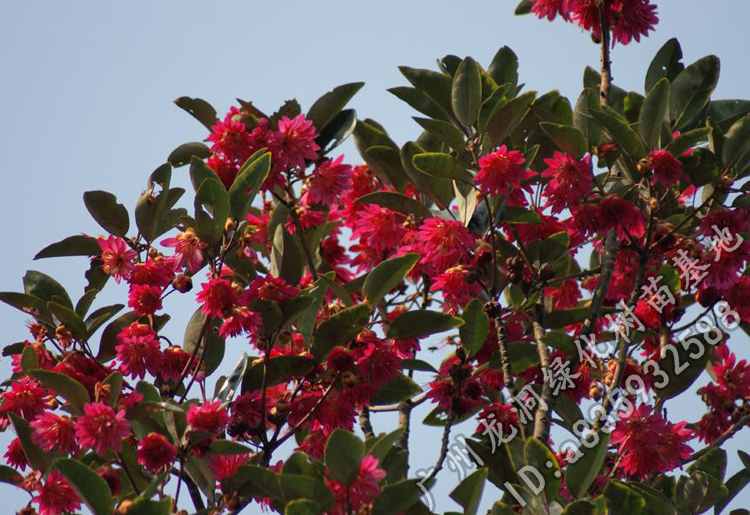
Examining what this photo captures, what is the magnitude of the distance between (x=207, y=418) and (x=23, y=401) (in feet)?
2.09

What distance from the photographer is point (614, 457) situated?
9.54ft

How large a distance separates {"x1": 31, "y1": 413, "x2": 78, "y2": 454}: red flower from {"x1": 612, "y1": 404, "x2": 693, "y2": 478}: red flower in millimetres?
1435

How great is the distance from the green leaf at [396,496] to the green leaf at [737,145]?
4.63ft

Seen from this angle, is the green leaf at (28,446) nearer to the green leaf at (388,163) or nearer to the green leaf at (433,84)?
the green leaf at (388,163)

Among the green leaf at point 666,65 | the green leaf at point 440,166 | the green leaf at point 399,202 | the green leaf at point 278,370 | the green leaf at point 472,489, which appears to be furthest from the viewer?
the green leaf at point 666,65

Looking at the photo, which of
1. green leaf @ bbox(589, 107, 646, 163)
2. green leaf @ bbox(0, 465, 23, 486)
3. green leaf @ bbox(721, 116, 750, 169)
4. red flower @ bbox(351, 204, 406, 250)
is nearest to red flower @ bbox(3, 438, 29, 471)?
green leaf @ bbox(0, 465, 23, 486)

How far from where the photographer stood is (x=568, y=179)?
2914 mm

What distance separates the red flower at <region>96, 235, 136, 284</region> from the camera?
2918 mm

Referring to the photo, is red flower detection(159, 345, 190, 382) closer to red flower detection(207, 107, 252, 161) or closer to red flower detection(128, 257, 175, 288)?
red flower detection(128, 257, 175, 288)

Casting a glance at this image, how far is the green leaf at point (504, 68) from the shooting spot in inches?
134

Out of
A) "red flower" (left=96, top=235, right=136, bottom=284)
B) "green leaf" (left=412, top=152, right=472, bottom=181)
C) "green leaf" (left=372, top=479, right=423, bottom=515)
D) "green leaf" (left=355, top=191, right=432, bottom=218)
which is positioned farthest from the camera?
"green leaf" (left=355, top=191, right=432, bottom=218)

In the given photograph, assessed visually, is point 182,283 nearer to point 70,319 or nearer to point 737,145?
point 70,319

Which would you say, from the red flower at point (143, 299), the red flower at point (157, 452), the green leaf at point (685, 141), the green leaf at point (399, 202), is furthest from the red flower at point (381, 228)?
the red flower at point (157, 452)

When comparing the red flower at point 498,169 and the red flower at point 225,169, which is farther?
the red flower at point 225,169
